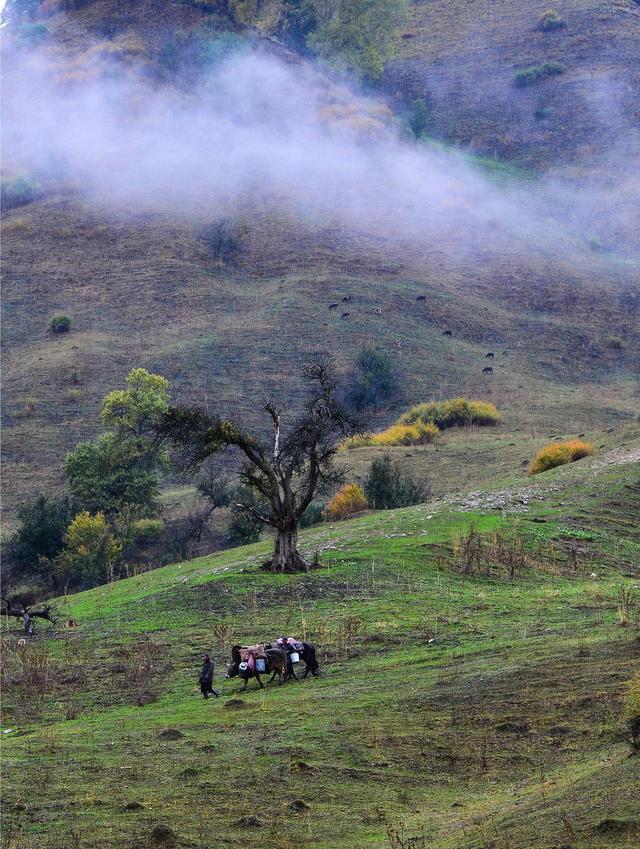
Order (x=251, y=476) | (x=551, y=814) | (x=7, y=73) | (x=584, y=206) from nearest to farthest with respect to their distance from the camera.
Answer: (x=551, y=814) < (x=251, y=476) < (x=584, y=206) < (x=7, y=73)

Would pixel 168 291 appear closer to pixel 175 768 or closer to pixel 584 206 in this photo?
pixel 584 206

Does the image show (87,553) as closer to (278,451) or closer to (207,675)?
(278,451)

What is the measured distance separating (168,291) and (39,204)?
19979 millimetres

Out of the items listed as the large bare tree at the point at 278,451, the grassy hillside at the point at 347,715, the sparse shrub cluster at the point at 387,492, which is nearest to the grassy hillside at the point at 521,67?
the sparse shrub cluster at the point at 387,492

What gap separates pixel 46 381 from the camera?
2830 inches

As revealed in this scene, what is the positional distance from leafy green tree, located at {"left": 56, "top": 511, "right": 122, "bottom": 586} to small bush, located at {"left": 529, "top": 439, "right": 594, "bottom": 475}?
14953 millimetres

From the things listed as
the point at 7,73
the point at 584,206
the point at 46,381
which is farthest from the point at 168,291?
the point at 7,73

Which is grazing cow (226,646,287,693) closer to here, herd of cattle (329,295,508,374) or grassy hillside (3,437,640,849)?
grassy hillside (3,437,640,849)

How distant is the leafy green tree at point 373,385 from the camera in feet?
238

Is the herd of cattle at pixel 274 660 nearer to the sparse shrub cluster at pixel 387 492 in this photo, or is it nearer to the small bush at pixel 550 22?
the sparse shrub cluster at pixel 387 492

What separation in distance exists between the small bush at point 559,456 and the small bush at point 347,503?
628 centimetres

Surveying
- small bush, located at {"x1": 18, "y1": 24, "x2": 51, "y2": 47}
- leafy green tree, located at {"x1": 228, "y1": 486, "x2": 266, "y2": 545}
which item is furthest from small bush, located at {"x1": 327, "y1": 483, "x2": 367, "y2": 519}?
small bush, located at {"x1": 18, "y1": 24, "x2": 51, "y2": 47}

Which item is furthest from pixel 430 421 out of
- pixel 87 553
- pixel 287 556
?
pixel 287 556

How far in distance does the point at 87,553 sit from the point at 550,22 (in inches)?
4288
